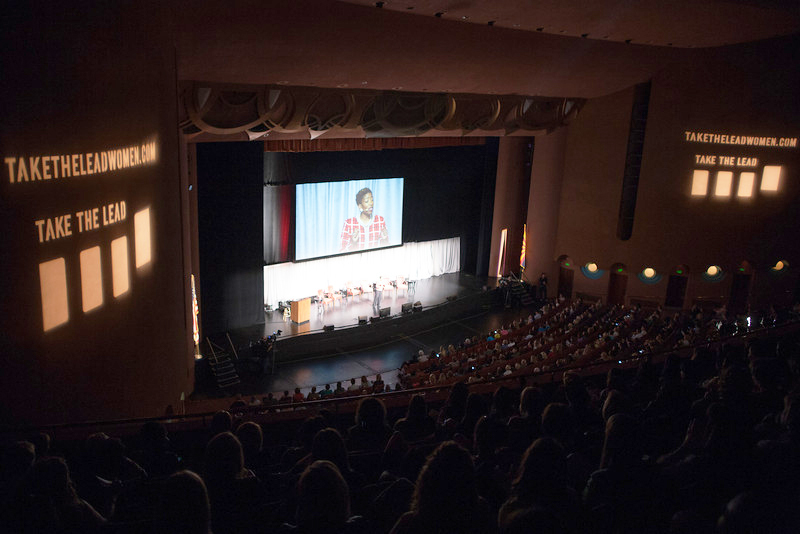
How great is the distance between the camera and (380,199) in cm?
2188

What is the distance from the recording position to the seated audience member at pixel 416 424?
14.2 feet

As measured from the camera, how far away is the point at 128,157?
5973mm

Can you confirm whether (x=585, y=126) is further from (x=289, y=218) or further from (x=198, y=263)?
(x=198, y=263)

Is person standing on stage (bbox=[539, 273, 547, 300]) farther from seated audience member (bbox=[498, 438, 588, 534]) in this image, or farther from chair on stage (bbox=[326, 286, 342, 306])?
seated audience member (bbox=[498, 438, 588, 534])

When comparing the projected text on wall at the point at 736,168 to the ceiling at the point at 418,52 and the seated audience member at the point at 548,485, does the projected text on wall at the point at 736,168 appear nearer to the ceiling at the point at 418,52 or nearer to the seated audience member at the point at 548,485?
the ceiling at the point at 418,52

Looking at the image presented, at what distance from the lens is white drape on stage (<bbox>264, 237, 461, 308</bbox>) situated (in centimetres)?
2059

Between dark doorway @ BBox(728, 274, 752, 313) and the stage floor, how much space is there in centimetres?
649

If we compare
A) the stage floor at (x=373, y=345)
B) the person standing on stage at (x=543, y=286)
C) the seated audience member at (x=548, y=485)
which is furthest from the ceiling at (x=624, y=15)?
the person standing on stage at (x=543, y=286)

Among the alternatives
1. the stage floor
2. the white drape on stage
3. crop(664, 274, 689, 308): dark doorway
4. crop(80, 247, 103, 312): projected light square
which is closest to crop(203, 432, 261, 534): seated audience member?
crop(80, 247, 103, 312): projected light square

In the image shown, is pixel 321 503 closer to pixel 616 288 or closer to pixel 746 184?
pixel 746 184

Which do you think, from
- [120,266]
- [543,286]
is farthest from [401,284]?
[120,266]

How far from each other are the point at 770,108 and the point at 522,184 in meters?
8.32

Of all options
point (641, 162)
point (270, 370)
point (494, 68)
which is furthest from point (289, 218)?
point (641, 162)

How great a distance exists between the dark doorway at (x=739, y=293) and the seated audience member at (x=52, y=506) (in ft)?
Answer: 68.1
